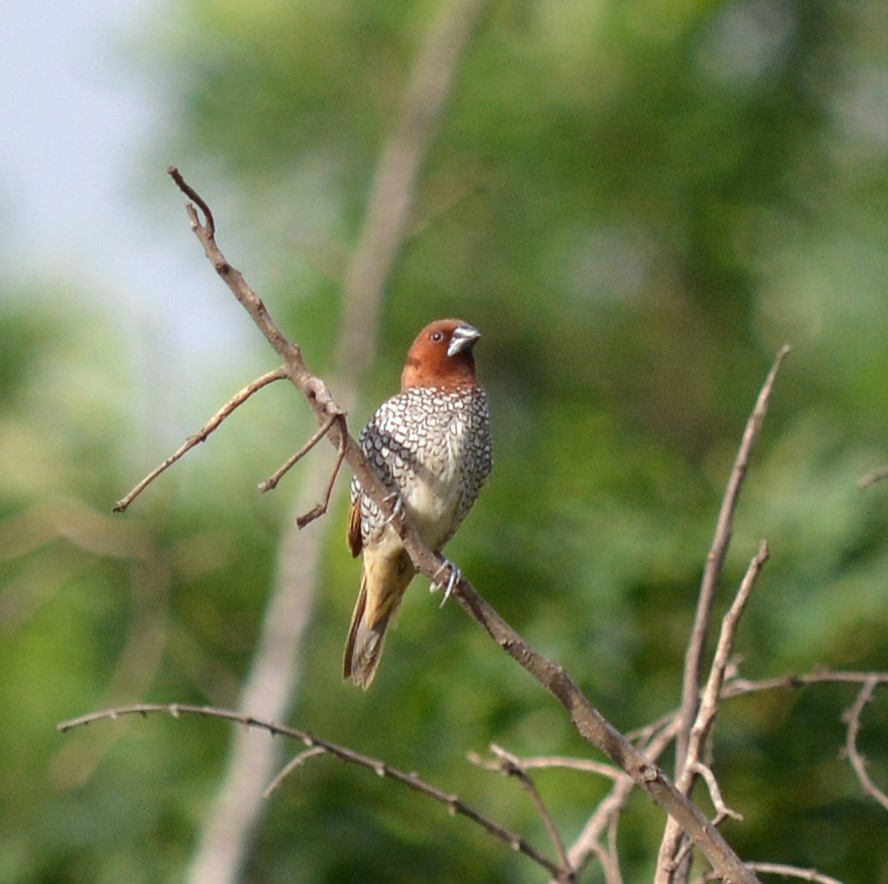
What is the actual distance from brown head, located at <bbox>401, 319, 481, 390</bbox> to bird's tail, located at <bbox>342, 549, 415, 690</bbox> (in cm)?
68

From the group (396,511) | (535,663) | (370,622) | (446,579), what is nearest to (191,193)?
(396,511)

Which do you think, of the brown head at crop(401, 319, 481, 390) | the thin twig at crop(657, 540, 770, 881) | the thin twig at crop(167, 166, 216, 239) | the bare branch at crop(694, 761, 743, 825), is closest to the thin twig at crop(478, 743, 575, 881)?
the thin twig at crop(657, 540, 770, 881)

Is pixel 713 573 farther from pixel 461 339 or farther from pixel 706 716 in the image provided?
pixel 461 339

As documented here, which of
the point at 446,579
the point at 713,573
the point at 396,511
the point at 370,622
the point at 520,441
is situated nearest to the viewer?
the point at 396,511

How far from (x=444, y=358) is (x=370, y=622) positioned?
0.94 metres

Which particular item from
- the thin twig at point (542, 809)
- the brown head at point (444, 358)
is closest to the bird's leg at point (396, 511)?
the thin twig at point (542, 809)

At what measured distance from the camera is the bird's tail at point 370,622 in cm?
420

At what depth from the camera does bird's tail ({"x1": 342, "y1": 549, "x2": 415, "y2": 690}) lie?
4.20m

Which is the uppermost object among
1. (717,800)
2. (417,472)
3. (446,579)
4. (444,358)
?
(444,358)

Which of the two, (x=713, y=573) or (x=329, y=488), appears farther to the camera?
(x=713, y=573)

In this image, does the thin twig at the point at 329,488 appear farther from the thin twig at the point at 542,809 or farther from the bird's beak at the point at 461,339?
the bird's beak at the point at 461,339

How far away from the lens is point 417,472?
174 inches

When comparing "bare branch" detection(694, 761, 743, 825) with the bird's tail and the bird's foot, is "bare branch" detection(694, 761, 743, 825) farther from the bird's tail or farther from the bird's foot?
the bird's tail

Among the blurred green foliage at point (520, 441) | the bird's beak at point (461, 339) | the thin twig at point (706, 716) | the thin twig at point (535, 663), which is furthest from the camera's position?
the blurred green foliage at point (520, 441)
